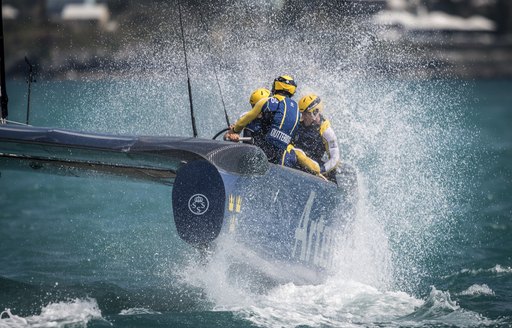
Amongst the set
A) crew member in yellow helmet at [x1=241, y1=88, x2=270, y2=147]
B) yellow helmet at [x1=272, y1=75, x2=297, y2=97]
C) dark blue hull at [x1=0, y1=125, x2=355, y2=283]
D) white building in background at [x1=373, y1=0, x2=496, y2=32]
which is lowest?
dark blue hull at [x1=0, y1=125, x2=355, y2=283]

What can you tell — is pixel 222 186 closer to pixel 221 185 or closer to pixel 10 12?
pixel 221 185

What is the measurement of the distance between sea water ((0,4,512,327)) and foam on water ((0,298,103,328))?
0.06ft

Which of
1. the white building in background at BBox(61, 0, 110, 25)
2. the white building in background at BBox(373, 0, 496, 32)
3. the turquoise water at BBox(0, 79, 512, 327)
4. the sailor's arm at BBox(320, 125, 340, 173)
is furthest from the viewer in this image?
the white building in background at BBox(373, 0, 496, 32)

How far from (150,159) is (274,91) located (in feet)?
5.43

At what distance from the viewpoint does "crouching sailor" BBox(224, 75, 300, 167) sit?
702cm

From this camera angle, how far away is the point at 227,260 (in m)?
6.21

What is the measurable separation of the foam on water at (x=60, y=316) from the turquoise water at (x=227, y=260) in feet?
0.05

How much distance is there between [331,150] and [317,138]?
8.6 inches

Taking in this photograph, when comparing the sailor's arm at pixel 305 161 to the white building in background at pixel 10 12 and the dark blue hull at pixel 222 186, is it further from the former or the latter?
the white building in background at pixel 10 12

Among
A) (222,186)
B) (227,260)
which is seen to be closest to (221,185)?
(222,186)

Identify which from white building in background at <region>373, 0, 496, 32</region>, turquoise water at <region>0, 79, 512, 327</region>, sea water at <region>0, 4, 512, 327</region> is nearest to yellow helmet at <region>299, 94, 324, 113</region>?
turquoise water at <region>0, 79, 512, 327</region>

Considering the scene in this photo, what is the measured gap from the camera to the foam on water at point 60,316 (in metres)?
5.85

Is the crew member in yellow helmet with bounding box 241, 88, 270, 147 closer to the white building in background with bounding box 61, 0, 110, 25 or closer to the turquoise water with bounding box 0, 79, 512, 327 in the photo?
the turquoise water with bounding box 0, 79, 512, 327

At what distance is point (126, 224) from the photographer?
9641 mm
